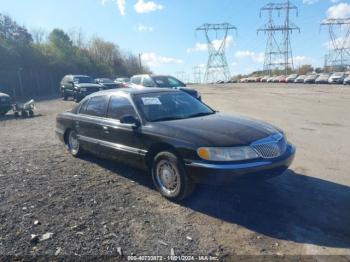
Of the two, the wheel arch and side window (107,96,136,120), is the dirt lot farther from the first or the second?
side window (107,96,136,120)

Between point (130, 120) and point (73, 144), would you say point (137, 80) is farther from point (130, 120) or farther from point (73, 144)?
point (130, 120)

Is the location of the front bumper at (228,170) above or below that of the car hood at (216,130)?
below

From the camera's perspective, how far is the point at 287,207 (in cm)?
447

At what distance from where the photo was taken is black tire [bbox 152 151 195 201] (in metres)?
4.54

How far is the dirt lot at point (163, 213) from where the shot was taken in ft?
11.8

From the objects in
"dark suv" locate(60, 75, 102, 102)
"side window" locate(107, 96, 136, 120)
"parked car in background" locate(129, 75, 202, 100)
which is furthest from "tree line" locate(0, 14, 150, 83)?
"side window" locate(107, 96, 136, 120)

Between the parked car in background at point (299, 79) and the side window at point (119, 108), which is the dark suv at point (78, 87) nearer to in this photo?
the side window at point (119, 108)

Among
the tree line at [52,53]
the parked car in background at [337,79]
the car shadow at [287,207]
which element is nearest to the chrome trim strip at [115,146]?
the car shadow at [287,207]

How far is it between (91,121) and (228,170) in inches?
125

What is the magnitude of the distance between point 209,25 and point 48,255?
71107 millimetres

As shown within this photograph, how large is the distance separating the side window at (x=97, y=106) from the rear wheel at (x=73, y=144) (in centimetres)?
70

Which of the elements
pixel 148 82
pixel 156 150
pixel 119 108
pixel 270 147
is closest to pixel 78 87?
pixel 148 82

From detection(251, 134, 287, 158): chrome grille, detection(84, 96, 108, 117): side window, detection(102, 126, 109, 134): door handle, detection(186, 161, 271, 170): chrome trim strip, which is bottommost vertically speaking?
detection(186, 161, 271, 170): chrome trim strip

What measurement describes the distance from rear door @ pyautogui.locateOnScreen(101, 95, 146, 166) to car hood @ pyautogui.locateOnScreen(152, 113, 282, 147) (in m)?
0.50
